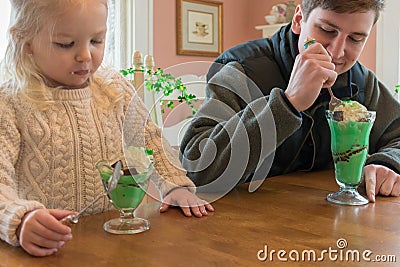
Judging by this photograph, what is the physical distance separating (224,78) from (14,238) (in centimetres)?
83

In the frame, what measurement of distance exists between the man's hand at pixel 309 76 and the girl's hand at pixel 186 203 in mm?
332

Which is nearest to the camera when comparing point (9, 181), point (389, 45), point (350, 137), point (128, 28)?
point (9, 181)

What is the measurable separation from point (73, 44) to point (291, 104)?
508mm

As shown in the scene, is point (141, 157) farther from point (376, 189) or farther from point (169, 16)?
point (169, 16)

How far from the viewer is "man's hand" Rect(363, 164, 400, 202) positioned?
3.89 feet

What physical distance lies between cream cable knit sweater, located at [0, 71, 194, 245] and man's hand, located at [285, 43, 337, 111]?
0.32 metres

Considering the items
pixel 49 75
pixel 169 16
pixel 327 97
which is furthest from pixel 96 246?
pixel 169 16

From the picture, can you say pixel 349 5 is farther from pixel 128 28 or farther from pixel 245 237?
pixel 128 28

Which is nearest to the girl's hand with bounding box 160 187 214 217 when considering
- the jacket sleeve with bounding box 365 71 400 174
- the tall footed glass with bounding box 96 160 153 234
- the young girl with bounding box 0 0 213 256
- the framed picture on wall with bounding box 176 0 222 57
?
the young girl with bounding box 0 0 213 256

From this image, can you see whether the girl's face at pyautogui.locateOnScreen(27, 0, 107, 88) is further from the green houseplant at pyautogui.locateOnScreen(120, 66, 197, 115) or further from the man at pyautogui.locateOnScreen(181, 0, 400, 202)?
the man at pyautogui.locateOnScreen(181, 0, 400, 202)

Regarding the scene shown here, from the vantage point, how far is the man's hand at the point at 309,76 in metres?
1.15

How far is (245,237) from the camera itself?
837mm

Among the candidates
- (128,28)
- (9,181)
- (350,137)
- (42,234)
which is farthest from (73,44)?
(128,28)

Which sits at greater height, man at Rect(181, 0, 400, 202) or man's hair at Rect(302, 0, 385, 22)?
man's hair at Rect(302, 0, 385, 22)
